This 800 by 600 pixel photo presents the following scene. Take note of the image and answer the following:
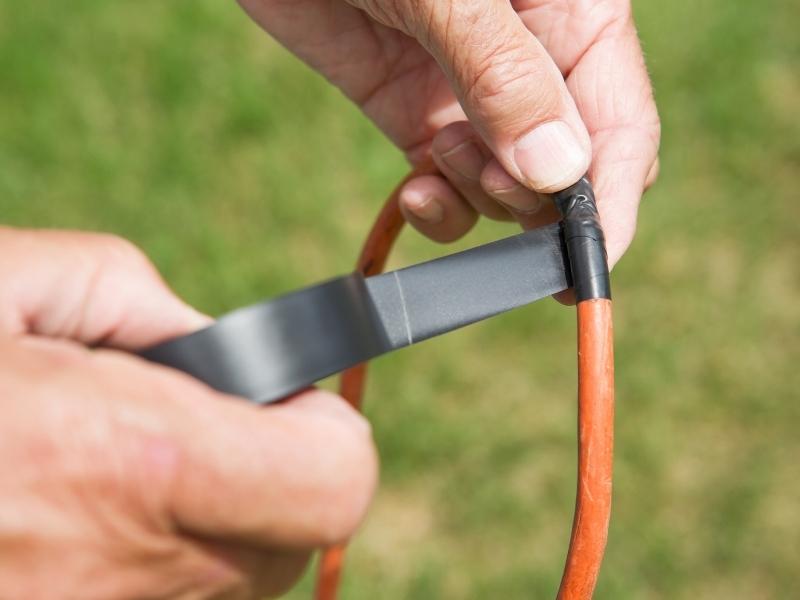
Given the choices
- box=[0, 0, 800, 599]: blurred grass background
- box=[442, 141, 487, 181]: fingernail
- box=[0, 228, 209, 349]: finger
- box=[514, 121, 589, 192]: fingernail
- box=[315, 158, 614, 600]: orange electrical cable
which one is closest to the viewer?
box=[0, 228, 209, 349]: finger

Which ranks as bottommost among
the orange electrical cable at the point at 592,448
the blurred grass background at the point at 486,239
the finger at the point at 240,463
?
the blurred grass background at the point at 486,239

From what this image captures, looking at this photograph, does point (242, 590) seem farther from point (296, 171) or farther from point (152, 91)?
point (152, 91)

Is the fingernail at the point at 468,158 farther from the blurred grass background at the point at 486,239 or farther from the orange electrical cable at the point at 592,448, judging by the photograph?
the blurred grass background at the point at 486,239

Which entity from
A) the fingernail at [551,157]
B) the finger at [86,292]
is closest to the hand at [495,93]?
the fingernail at [551,157]

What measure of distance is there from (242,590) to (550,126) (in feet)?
2.09

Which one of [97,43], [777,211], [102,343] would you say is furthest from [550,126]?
[97,43]

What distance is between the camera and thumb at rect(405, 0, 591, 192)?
0.98 meters

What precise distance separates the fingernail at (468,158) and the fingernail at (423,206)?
0.06 meters

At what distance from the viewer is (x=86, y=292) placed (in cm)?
58

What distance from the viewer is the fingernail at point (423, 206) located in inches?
46.1

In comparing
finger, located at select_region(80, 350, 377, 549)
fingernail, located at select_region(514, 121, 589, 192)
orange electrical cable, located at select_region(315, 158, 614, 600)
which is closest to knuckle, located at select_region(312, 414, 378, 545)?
→ finger, located at select_region(80, 350, 377, 549)

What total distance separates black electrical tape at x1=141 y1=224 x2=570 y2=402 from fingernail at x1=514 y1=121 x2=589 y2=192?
14cm

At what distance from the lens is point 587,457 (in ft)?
2.43

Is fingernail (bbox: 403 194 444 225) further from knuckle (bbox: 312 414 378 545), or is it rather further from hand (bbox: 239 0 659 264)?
knuckle (bbox: 312 414 378 545)
